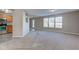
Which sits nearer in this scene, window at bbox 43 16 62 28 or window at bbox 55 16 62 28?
window at bbox 43 16 62 28

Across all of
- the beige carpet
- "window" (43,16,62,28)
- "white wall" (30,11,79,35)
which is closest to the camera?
the beige carpet

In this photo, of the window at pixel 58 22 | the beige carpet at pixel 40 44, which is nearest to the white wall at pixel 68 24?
the window at pixel 58 22

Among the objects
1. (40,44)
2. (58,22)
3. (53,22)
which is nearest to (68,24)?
(58,22)

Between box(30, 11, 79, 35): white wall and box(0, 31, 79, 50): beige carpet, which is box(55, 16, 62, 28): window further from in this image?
box(0, 31, 79, 50): beige carpet

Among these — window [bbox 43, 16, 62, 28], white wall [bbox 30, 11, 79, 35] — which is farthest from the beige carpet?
white wall [bbox 30, 11, 79, 35]

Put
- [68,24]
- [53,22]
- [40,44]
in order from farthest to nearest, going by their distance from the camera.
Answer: [68,24]
[53,22]
[40,44]

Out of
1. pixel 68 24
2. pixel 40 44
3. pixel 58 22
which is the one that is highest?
pixel 58 22

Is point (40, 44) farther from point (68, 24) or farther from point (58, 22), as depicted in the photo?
point (68, 24)

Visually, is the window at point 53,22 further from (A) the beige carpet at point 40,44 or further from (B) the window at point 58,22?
(A) the beige carpet at point 40,44

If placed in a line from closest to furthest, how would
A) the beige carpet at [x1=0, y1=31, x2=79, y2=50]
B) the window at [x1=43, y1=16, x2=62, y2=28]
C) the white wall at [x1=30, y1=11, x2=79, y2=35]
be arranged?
1. the beige carpet at [x1=0, y1=31, x2=79, y2=50]
2. the window at [x1=43, y1=16, x2=62, y2=28]
3. the white wall at [x1=30, y1=11, x2=79, y2=35]

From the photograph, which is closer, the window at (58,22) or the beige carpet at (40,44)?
the beige carpet at (40,44)
